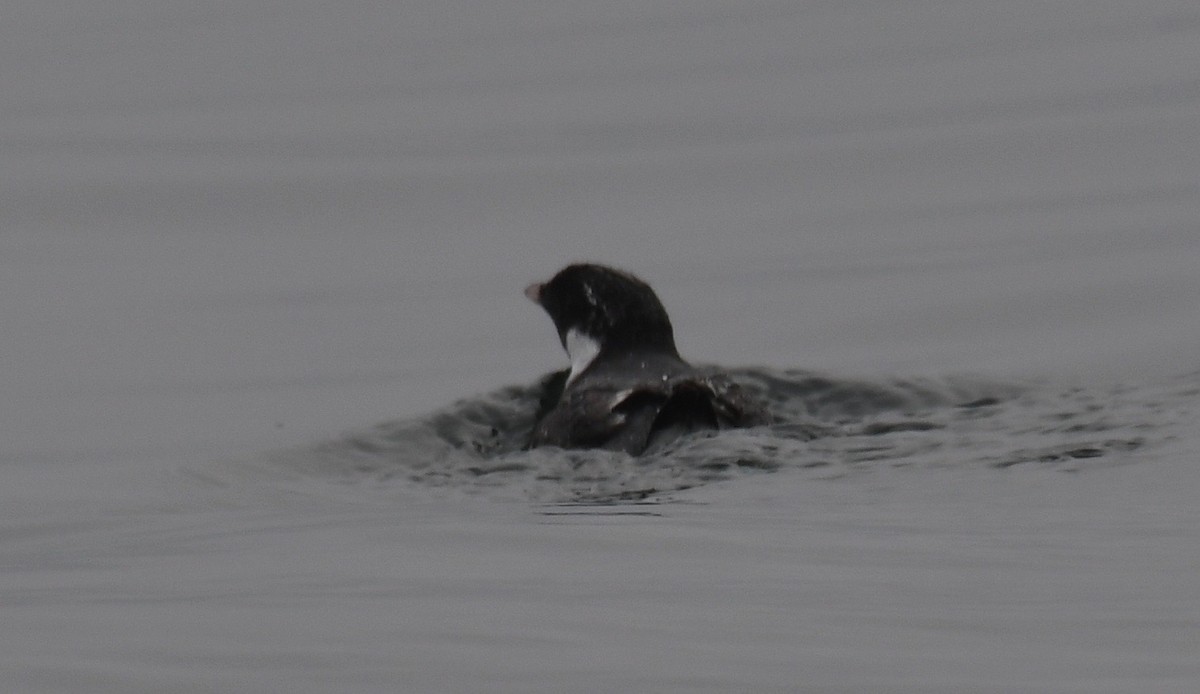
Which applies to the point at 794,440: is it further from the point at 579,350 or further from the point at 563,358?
the point at 563,358

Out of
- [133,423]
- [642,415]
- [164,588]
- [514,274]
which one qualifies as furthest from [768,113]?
[164,588]

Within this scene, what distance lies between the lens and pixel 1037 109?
23.4m

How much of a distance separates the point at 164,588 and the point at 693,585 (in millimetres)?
1664

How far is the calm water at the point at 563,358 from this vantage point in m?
7.34

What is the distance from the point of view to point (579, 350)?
509 inches

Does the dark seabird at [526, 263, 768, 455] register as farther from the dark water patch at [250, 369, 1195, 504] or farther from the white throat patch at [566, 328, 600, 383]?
the dark water patch at [250, 369, 1195, 504]

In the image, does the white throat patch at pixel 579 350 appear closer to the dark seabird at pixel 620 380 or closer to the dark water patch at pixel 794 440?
the dark seabird at pixel 620 380

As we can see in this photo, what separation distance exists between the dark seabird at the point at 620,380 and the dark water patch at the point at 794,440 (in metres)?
0.13

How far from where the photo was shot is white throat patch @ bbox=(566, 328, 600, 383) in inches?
502

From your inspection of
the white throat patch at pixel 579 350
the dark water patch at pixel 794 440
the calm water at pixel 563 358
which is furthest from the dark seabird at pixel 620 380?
the calm water at pixel 563 358

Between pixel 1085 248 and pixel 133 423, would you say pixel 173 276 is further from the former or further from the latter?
pixel 1085 248

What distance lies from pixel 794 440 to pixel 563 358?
4.32m

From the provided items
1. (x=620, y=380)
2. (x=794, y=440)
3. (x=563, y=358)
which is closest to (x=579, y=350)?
(x=620, y=380)

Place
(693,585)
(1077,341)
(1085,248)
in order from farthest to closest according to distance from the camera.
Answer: (1085,248), (1077,341), (693,585)
